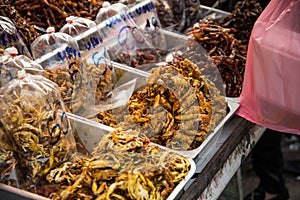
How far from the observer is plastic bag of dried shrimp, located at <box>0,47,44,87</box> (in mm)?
1517

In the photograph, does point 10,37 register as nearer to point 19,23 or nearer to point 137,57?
point 19,23

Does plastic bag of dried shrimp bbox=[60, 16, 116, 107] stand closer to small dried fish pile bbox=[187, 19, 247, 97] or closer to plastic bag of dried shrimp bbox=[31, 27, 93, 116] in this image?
plastic bag of dried shrimp bbox=[31, 27, 93, 116]

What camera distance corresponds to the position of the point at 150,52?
1.94 meters

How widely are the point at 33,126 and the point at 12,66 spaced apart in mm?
266

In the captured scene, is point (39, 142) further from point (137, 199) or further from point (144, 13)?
point (144, 13)

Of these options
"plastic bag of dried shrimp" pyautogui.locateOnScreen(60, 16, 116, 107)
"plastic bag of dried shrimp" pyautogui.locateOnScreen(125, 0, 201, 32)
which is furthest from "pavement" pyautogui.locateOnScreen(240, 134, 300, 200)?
"plastic bag of dried shrimp" pyautogui.locateOnScreen(60, 16, 116, 107)

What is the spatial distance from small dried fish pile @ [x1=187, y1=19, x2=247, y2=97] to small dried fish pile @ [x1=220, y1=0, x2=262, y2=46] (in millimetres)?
154

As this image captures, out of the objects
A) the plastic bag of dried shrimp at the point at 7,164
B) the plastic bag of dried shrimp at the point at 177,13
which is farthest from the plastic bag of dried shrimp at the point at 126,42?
the plastic bag of dried shrimp at the point at 7,164

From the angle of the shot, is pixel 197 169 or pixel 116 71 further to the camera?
pixel 116 71

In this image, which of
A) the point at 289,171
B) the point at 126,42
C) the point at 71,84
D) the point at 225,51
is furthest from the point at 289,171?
the point at 71,84

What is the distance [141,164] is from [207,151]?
312 millimetres

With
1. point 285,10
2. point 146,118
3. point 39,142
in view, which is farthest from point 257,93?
point 39,142

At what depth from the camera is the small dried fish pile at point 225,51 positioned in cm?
175

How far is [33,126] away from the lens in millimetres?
1329
